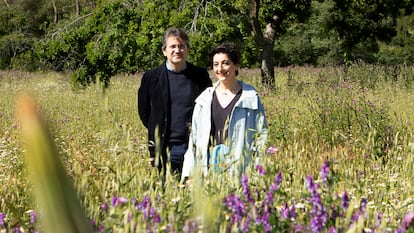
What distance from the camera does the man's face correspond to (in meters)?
3.04

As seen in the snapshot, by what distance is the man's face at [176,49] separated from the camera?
3.04 meters

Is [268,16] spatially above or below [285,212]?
above

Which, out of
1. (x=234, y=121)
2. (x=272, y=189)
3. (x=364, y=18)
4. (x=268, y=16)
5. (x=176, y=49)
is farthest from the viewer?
(x=364, y=18)

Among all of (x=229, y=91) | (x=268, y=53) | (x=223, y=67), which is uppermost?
(x=268, y=53)

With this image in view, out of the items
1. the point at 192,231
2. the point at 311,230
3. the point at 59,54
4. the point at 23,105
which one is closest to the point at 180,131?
the point at 311,230

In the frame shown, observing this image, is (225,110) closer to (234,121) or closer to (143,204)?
(234,121)

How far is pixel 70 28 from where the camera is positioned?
1125 centimetres

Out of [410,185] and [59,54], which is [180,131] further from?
[59,54]

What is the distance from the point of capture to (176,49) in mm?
3061

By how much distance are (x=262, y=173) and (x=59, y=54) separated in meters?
9.87

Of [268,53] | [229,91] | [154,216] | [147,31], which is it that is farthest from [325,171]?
[268,53]

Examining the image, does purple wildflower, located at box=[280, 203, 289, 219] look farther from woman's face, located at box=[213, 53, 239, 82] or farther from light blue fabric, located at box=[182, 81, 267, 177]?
woman's face, located at box=[213, 53, 239, 82]

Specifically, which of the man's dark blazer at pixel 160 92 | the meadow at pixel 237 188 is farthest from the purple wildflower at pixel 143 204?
the man's dark blazer at pixel 160 92

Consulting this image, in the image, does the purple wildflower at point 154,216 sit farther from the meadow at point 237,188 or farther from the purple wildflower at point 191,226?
the purple wildflower at point 191,226
